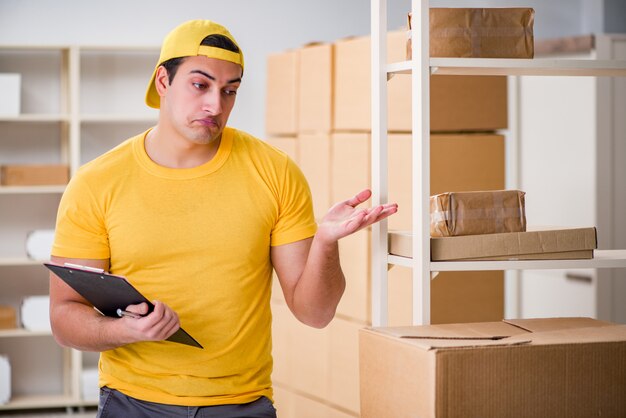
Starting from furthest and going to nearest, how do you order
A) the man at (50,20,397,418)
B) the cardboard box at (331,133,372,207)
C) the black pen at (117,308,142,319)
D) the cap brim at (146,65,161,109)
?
the cardboard box at (331,133,372,207) → the cap brim at (146,65,161,109) → the man at (50,20,397,418) → the black pen at (117,308,142,319)

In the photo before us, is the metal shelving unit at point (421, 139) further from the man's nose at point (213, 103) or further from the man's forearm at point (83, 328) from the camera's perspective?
the man's forearm at point (83, 328)

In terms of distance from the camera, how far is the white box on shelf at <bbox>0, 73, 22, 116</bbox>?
4723 millimetres

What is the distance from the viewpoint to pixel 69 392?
197 inches

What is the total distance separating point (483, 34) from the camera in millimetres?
1880

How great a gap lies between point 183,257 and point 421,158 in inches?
20.2

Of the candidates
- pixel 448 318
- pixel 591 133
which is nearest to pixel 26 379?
pixel 448 318

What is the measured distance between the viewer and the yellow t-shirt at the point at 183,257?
6.08ft

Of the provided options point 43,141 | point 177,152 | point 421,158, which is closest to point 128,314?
point 177,152

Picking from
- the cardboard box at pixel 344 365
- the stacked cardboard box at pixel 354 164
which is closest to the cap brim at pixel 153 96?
the stacked cardboard box at pixel 354 164

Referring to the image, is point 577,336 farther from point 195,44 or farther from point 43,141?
point 43,141

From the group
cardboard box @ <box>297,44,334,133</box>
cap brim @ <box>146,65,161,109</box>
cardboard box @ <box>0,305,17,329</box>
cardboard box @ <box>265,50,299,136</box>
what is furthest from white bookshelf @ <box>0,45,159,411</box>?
cap brim @ <box>146,65,161,109</box>

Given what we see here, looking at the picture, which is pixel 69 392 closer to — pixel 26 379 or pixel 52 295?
pixel 26 379

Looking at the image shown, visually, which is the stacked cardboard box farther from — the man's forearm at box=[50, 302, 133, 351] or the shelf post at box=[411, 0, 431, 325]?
the man's forearm at box=[50, 302, 133, 351]

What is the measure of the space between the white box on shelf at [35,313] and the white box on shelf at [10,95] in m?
0.96
